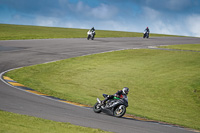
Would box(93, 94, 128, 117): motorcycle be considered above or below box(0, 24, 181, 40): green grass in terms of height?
below

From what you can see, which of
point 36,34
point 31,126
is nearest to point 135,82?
point 31,126

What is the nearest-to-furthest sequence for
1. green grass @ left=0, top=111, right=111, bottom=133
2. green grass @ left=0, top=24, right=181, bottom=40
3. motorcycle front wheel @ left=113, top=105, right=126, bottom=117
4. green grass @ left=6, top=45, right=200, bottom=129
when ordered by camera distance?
green grass @ left=0, top=111, right=111, bottom=133
motorcycle front wheel @ left=113, top=105, right=126, bottom=117
green grass @ left=6, top=45, right=200, bottom=129
green grass @ left=0, top=24, right=181, bottom=40

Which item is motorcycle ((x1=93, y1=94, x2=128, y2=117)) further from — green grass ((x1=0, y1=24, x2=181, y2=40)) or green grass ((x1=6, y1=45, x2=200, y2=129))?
green grass ((x1=0, y1=24, x2=181, y2=40))

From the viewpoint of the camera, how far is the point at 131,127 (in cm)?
1007

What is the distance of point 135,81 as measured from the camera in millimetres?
20844

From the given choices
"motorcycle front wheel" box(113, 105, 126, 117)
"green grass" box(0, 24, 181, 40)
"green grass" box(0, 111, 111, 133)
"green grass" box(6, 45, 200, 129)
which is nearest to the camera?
"green grass" box(0, 111, 111, 133)

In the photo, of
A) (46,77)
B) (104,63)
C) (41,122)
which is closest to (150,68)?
(104,63)

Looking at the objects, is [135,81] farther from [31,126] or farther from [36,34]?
[36,34]

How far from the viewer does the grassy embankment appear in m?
15.6

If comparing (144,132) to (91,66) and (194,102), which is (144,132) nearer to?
(194,102)

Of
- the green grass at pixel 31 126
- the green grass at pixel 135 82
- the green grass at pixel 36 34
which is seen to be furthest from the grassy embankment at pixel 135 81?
the green grass at pixel 36 34

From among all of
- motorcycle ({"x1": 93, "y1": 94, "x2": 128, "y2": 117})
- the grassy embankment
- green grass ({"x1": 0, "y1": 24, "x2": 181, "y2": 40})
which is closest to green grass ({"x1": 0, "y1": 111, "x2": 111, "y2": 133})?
motorcycle ({"x1": 93, "y1": 94, "x2": 128, "y2": 117})

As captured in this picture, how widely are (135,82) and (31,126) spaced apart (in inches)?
521

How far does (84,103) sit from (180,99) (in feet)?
21.1
